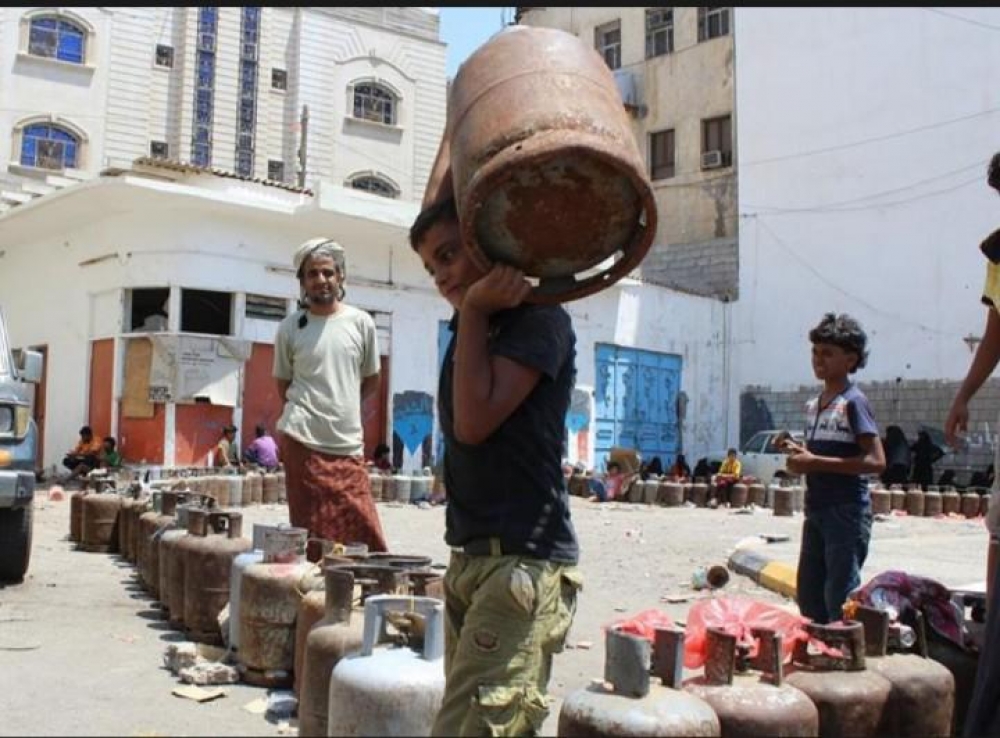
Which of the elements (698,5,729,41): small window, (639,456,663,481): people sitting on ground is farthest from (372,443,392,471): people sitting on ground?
(698,5,729,41): small window

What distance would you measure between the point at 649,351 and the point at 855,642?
21.3 metres

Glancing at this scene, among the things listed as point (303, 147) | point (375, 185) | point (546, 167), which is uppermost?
point (375, 185)

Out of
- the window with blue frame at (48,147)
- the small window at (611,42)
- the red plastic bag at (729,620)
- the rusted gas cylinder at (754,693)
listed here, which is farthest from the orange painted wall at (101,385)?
the small window at (611,42)

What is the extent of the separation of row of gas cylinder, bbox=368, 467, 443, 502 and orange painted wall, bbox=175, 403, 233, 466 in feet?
12.4

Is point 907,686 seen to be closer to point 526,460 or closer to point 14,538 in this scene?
point 526,460

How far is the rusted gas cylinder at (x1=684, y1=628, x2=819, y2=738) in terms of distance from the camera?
2576mm

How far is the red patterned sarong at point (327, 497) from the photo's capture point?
4.95 m

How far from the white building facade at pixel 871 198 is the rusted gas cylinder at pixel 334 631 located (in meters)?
20.7

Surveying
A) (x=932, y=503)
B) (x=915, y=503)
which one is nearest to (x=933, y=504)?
(x=932, y=503)

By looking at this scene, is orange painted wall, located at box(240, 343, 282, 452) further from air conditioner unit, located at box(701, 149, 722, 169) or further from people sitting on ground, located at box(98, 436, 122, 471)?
air conditioner unit, located at box(701, 149, 722, 169)

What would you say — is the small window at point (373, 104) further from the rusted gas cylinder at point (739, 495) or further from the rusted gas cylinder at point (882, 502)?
the rusted gas cylinder at point (882, 502)

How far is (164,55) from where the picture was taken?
35.1 meters

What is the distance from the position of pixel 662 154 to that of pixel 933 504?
637 inches

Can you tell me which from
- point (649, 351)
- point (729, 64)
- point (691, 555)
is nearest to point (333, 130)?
point (729, 64)
